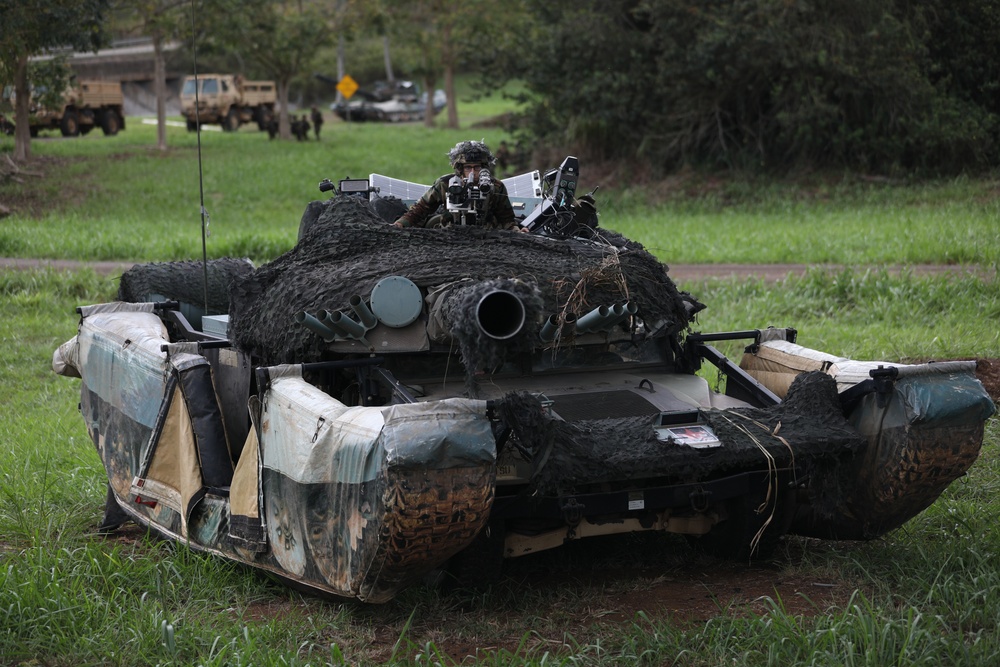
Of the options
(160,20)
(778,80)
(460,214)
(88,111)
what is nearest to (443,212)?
(460,214)

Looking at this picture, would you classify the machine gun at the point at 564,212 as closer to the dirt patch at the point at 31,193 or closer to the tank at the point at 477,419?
the tank at the point at 477,419

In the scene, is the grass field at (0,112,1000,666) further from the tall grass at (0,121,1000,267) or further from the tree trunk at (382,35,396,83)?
the tree trunk at (382,35,396,83)

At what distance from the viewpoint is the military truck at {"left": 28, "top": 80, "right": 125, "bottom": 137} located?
34781mm

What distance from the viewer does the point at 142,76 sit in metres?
48.0

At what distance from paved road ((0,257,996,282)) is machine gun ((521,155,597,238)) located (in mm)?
6527

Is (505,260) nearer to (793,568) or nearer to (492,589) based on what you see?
(492,589)

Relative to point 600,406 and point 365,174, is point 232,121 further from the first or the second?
point 600,406

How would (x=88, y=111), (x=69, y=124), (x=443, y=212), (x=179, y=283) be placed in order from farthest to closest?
(x=88, y=111), (x=69, y=124), (x=179, y=283), (x=443, y=212)

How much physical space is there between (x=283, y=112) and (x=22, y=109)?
10.8 meters

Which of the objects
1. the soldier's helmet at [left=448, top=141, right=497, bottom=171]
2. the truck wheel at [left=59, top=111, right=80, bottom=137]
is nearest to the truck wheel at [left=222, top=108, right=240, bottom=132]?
the truck wheel at [left=59, top=111, right=80, bottom=137]

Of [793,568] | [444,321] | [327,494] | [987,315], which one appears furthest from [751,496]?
[987,315]

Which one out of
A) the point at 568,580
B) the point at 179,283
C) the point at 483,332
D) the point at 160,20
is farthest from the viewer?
the point at 160,20

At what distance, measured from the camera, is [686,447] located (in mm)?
5320

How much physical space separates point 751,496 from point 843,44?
1651cm
